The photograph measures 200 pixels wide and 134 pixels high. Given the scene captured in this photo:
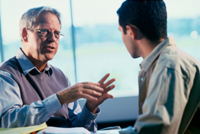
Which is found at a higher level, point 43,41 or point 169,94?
point 43,41

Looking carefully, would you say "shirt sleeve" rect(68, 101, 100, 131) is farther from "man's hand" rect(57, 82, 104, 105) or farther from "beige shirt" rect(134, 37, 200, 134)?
"beige shirt" rect(134, 37, 200, 134)

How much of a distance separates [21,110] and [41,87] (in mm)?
332

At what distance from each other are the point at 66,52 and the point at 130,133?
140 inches

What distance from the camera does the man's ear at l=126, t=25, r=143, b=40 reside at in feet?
3.84

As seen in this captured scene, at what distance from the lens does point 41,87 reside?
5.51 feet

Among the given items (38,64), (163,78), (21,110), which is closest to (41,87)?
(38,64)

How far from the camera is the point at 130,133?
97cm

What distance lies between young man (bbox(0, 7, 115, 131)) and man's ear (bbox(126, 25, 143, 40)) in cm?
38

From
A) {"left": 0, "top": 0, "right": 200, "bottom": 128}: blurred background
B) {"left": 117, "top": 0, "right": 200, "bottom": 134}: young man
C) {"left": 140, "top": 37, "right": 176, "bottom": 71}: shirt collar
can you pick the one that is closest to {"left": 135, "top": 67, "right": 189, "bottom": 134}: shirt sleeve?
{"left": 117, "top": 0, "right": 200, "bottom": 134}: young man

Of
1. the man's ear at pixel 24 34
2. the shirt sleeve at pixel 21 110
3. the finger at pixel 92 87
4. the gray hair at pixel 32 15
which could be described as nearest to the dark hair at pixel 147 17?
the finger at pixel 92 87

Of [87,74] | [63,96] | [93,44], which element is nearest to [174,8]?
[93,44]

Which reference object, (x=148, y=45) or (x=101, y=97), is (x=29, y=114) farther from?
(x=148, y=45)

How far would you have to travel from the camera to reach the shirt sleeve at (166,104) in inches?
33.8

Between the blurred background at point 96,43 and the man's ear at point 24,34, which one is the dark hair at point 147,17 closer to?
the man's ear at point 24,34
